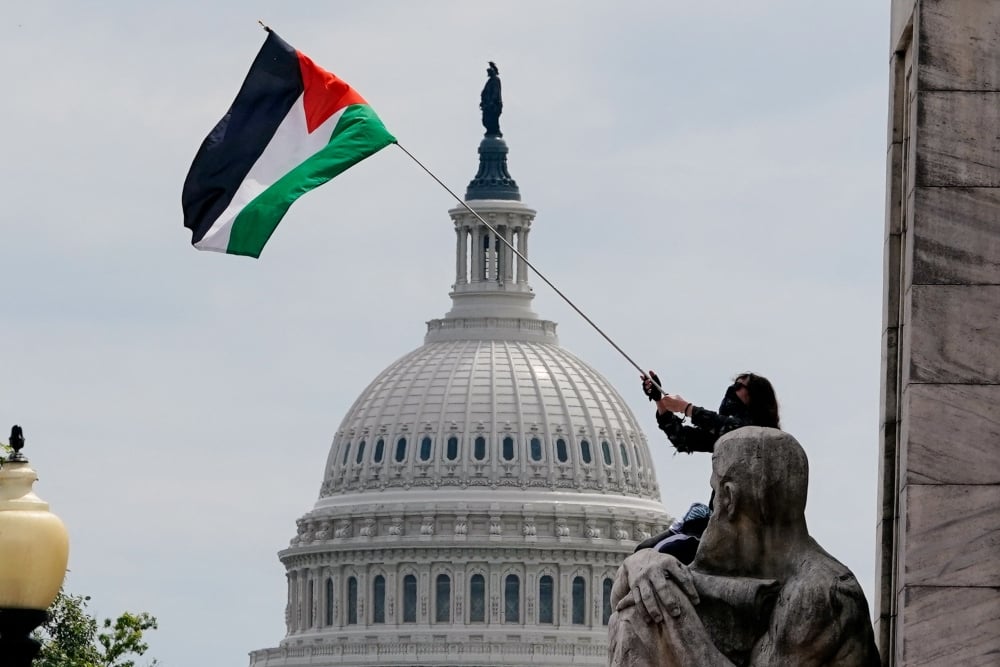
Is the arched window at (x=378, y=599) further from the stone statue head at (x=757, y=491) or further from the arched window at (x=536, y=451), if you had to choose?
the stone statue head at (x=757, y=491)

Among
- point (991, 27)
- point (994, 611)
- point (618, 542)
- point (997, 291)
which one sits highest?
point (618, 542)

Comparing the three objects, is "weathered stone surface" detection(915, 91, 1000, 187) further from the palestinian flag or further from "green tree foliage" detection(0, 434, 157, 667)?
"green tree foliage" detection(0, 434, 157, 667)

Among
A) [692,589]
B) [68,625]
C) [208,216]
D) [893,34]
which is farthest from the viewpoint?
[68,625]

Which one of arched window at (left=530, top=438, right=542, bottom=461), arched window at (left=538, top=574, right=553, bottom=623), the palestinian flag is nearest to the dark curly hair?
the palestinian flag

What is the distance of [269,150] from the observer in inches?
918

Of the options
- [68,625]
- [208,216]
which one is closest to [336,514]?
[68,625]

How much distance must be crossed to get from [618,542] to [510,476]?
22.6ft

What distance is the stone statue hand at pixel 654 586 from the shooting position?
15.6 m

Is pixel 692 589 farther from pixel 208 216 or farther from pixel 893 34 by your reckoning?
pixel 208 216

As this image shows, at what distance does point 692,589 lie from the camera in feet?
51.6

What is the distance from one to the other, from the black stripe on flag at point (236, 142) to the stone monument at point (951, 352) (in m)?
7.34

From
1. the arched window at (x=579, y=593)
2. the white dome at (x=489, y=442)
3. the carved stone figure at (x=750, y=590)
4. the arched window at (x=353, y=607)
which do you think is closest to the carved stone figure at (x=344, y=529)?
the white dome at (x=489, y=442)

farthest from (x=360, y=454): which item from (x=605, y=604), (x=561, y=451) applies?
(x=605, y=604)

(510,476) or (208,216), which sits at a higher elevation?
(510,476)
